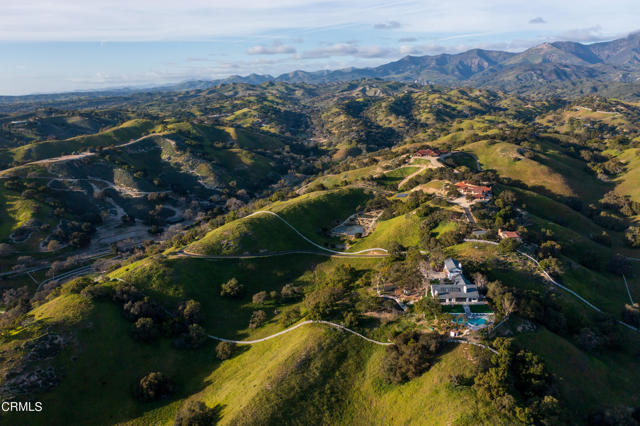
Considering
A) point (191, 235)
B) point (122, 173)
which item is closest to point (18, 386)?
point (191, 235)

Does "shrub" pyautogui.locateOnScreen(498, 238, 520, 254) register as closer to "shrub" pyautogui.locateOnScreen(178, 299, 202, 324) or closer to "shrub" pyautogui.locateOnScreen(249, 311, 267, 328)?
"shrub" pyautogui.locateOnScreen(249, 311, 267, 328)

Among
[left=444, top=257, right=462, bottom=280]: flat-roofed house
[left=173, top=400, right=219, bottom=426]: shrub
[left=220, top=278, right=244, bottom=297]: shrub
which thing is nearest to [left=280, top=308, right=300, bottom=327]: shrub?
[left=220, top=278, right=244, bottom=297]: shrub

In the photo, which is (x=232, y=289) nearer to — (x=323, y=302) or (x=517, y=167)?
(x=323, y=302)

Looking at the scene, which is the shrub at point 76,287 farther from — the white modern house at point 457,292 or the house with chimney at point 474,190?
the house with chimney at point 474,190

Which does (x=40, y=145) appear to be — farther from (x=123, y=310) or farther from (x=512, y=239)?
(x=512, y=239)

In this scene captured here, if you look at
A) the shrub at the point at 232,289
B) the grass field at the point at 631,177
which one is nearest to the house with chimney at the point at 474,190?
the grass field at the point at 631,177

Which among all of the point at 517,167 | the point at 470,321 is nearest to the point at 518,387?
the point at 470,321
